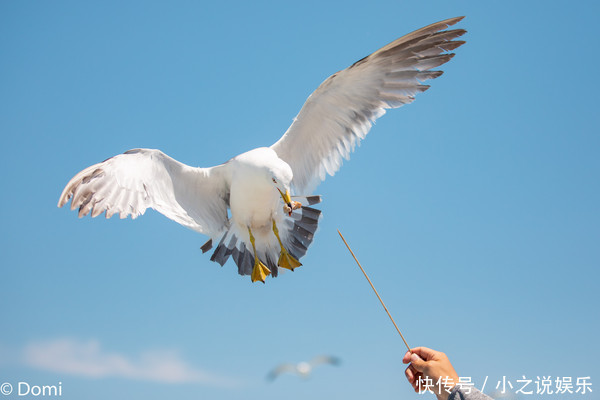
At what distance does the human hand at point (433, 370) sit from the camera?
185 cm

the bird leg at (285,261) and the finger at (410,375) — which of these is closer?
the finger at (410,375)

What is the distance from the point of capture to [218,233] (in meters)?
4.99

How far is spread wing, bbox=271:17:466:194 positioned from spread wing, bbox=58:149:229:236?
0.76 metres

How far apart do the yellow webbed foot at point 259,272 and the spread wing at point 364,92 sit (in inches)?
41.6

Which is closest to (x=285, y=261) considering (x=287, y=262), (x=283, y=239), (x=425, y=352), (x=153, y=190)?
(x=287, y=262)

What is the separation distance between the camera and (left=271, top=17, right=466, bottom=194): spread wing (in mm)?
5021

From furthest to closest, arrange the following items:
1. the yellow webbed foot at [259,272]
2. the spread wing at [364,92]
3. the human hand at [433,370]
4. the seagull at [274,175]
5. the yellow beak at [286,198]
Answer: the spread wing at [364,92] → the yellow webbed foot at [259,272] → the seagull at [274,175] → the yellow beak at [286,198] → the human hand at [433,370]

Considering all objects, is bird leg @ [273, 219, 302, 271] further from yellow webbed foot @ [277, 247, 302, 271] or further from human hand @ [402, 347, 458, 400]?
human hand @ [402, 347, 458, 400]

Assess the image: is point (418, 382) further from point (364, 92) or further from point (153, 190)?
point (364, 92)

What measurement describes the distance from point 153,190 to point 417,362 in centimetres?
313

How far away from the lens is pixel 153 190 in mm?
4559

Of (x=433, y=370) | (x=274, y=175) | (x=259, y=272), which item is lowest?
(x=433, y=370)

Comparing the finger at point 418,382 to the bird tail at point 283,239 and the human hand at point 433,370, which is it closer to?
the human hand at point 433,370

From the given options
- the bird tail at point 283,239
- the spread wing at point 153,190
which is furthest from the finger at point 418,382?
the bird tail at point 283,239
